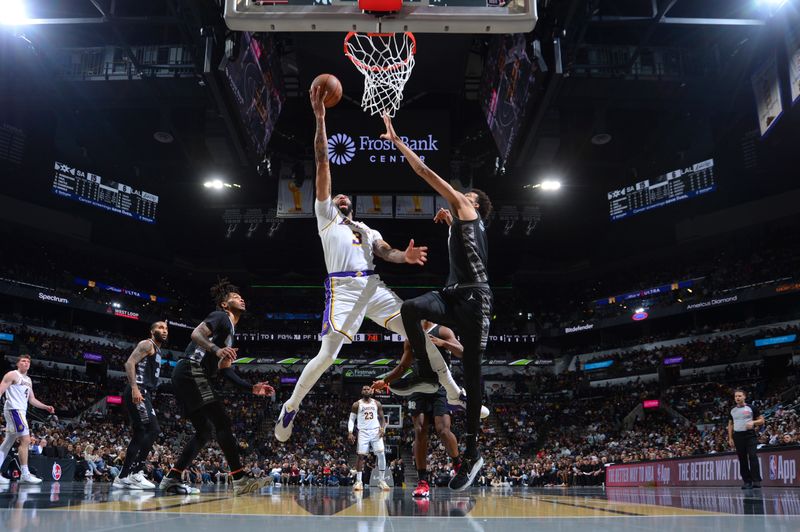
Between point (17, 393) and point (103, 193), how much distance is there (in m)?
19.5

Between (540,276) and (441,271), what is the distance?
7.80 m

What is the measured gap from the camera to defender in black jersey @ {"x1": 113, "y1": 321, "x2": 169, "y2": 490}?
27.0 ft

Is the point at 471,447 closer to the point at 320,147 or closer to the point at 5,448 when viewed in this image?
the point at 320,147

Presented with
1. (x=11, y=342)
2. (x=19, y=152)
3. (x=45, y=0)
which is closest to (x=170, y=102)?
(x=45, y=0)

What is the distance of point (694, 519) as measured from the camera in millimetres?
3787

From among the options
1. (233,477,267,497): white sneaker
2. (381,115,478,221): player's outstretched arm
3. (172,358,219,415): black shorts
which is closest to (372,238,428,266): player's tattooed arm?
(381,115,478,221): player's outstretched arm

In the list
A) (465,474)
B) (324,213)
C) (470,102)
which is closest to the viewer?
(465,474)

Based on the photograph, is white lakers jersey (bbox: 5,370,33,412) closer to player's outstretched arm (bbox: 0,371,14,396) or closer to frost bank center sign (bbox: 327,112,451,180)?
player's outstretched arm (bbox: 0,371,14,396)

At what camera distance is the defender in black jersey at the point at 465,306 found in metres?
5.42

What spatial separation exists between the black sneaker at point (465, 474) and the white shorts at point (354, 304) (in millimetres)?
1584

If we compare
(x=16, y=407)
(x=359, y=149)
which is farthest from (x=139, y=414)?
(x=359, y=149)

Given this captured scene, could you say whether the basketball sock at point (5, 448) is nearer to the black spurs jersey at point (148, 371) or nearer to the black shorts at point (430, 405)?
the black spurs jersey at point (148, 371)

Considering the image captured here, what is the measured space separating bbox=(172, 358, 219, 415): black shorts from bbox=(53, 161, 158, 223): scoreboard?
22801 millimetres

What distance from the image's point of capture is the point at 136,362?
845 centimetres
